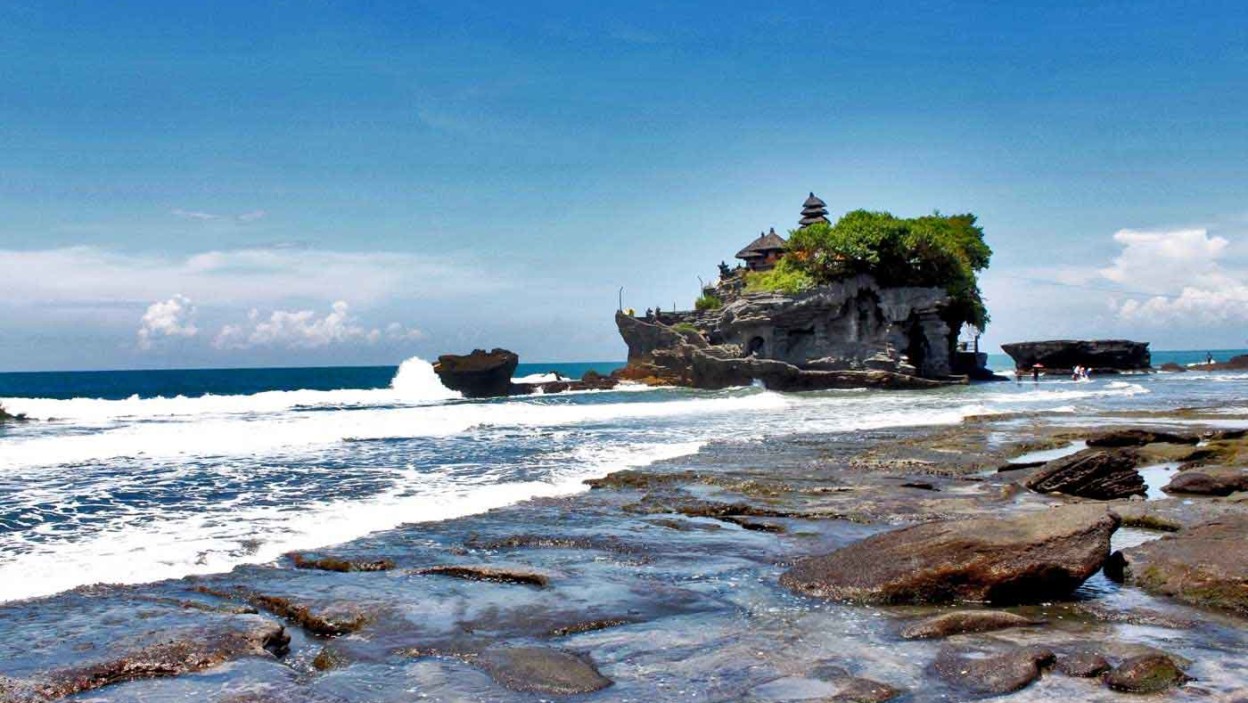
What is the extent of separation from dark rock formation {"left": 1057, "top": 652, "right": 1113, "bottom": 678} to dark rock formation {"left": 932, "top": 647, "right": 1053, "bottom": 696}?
4.1 inches

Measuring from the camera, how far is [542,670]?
662 centimetres

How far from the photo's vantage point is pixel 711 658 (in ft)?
22.5

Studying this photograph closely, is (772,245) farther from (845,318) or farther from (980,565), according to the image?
(980,565)

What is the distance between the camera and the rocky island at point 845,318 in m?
61.2

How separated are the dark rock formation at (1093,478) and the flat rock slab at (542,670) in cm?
1061

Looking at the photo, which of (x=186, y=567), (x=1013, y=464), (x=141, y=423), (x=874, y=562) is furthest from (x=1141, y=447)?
(x=141, y=423)

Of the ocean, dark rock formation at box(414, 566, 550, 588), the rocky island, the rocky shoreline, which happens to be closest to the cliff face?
the rocky island

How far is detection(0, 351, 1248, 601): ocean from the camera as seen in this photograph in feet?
38.4

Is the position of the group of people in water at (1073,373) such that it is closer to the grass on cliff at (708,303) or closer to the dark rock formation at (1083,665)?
the grass on cliff at (708,303)

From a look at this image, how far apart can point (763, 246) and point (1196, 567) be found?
72.9m

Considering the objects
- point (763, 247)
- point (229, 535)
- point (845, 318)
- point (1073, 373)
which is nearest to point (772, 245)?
point (763, 247)

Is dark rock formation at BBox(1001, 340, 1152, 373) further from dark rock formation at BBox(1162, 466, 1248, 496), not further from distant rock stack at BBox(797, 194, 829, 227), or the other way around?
dark rock formation at BBox(1162, 466, 1248, 496)

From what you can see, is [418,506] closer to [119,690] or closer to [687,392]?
[119,690]

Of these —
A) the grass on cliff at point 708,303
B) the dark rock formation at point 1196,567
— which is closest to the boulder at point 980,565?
the dark rock formation at point 1196,567
